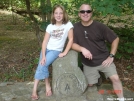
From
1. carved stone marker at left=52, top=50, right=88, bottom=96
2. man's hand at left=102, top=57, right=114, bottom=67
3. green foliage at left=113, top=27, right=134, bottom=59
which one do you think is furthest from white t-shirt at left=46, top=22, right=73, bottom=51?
green foliage at left=113, top=27, right=134, bottom=59

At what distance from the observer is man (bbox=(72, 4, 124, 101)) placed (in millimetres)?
3281

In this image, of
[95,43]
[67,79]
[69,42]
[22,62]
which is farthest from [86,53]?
[22,62]

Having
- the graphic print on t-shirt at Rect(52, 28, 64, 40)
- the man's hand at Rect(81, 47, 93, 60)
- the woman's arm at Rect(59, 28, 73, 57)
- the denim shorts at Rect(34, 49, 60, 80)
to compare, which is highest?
the graphic print on t-shirt at Rect(52, 28, 64, 40)

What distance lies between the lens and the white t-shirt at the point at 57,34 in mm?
3393

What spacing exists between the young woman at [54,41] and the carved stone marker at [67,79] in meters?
0.16

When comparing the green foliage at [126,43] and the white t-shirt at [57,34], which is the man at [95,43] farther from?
the green foliage at [126,43]

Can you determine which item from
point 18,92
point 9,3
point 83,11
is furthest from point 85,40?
point 9,3

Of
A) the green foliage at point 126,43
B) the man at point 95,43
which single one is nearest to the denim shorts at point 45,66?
the man at point 95,43

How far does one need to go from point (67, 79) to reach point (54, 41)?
→ 65 centimetres

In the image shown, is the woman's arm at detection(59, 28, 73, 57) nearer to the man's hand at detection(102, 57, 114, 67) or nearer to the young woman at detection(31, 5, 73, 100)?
the young woman at detection(31, 5, 73, 100)

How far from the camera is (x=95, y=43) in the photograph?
3.38m

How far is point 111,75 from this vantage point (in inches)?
130

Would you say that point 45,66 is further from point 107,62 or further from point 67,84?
point 107,62

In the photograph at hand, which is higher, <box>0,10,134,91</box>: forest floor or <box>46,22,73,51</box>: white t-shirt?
<box>46,22,73,51</box>: white t-shirt
